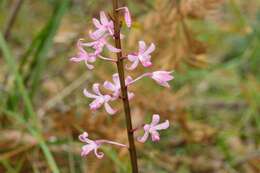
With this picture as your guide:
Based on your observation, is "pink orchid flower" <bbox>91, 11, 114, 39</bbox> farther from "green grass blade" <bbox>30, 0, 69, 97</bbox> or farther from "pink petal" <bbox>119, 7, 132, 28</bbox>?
"green grass blade" <bbox>30, 0, 69, 97</bbox>

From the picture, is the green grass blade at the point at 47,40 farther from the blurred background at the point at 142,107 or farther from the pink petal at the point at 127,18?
the pink petal at the point at 127,18

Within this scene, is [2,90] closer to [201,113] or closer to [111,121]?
[111,121]

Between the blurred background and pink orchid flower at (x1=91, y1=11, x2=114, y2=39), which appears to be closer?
pink orchid flower at (x1=91, y1=11, x2=114, y2=39)

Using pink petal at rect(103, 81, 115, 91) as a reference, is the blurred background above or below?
below

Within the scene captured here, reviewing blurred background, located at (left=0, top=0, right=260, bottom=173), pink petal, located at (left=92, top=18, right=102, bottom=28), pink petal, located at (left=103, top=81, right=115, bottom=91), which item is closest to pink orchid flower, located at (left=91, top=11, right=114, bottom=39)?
pink petal, located at (left=92, top=18, right=102, bottom=28)

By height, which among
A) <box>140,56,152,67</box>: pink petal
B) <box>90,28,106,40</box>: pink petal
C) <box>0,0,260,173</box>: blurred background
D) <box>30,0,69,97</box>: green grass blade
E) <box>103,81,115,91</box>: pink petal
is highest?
<box>90,28,106,40</box>: pink petal

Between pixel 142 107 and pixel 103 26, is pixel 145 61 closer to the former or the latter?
pixel 103 26

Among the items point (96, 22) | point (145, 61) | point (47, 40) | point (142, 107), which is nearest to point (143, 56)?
point (145, 61)

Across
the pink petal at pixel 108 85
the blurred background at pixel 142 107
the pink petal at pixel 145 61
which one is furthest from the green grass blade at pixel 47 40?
the pink petal at pixel 145 61
